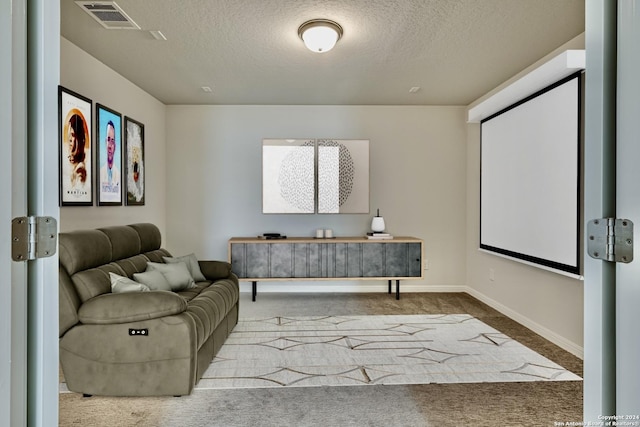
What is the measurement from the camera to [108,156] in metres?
3.77

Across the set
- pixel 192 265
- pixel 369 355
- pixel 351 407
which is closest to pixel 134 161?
pixel 192 265

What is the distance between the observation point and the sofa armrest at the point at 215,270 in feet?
12.4

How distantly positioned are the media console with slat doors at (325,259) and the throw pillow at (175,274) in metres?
1.36

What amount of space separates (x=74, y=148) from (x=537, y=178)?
13.2 feet

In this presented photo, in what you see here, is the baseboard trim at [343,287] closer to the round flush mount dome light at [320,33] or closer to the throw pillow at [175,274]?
the throw pillow at [175,274]

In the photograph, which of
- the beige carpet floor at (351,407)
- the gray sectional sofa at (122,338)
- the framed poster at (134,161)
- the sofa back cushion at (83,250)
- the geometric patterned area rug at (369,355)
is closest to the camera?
the beige carpet floor at (351,407)

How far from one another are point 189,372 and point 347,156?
364cm

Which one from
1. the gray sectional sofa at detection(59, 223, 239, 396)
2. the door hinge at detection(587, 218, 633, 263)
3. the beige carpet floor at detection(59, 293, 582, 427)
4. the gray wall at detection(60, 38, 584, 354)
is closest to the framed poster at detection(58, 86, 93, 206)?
the gray sectional sofa at detection(59, 223, 239, 396)

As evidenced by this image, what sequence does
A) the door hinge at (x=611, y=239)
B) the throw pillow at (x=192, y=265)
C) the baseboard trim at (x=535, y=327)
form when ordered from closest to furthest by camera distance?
the door hinge at (x=611, y=239) < the baseboard trim at (x=535, y=327) < the throw pillow at (x=192, y=265)

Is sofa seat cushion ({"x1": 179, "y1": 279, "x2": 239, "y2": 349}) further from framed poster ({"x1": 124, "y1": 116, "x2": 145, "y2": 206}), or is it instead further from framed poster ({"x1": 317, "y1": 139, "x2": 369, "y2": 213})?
framed poster ({"x1": 317, "y1": 139, "x2": 369, "y2": 213})

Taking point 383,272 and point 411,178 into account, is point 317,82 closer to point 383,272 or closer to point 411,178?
point 411,178

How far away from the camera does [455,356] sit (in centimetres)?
309

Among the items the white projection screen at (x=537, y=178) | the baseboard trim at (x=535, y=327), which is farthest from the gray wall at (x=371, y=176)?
the white projection screen at (x=537, y=178)

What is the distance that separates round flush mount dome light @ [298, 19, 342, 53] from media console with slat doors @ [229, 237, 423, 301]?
245 centimetres
